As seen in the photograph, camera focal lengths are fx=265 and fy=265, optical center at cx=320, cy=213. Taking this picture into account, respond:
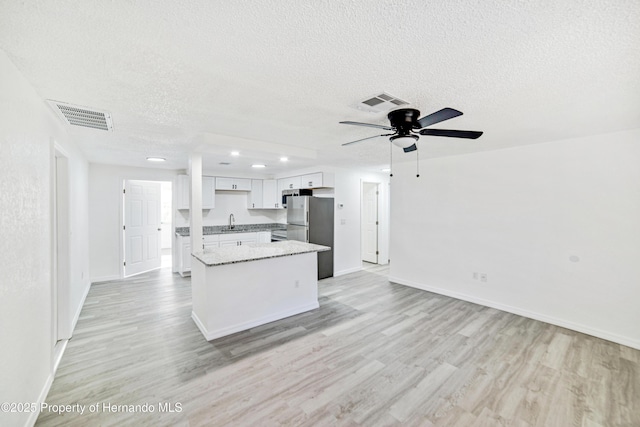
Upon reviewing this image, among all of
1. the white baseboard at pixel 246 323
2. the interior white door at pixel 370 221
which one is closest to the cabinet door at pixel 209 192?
the white baseboard at pixel 246 323

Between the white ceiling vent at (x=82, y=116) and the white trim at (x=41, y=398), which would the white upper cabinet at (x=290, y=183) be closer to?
the white ceiling vent at (x=82, y=116)

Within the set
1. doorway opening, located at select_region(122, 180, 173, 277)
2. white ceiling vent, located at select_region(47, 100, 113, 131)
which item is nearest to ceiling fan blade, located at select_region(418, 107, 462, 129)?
white ceiling vent, located at select_region(47, 100, 113, 131)

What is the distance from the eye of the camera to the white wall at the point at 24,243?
141cm

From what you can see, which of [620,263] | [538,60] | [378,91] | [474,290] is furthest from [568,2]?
[474,290]

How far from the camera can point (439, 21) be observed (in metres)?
1.17

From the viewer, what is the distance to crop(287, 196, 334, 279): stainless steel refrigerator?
17.1ft

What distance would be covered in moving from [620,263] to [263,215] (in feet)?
21.5

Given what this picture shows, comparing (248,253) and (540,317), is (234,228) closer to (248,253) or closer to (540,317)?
(248,253)

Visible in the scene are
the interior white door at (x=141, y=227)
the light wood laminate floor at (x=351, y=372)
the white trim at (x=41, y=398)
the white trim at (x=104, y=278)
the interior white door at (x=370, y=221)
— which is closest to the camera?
the white trim at (x=41, y=398)

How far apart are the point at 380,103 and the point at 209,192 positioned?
5051 mm

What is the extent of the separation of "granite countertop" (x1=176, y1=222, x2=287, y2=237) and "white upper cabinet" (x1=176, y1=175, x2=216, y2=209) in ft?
1.85

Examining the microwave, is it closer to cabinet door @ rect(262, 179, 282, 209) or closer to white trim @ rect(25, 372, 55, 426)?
cabinet door @ rect(262, 179, 282, 209)

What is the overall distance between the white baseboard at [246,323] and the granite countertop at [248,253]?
78cm

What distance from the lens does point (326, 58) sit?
1464 millimetres
